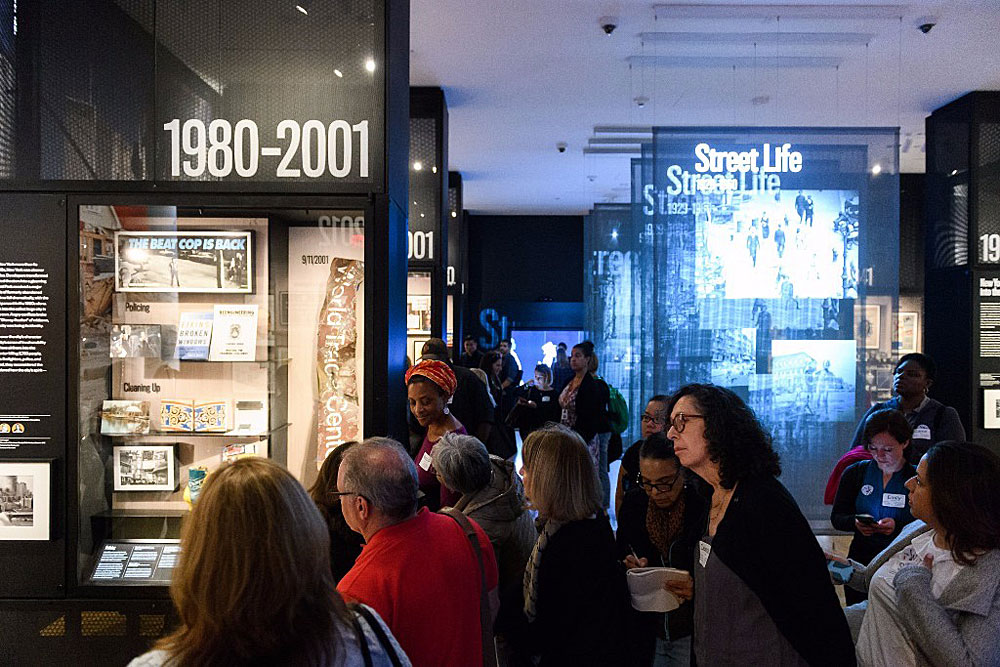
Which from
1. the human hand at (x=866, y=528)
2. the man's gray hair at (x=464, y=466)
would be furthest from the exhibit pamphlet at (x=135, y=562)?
the human hand at (x=866, y=528)

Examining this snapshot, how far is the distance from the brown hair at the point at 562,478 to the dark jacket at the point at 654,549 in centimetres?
33

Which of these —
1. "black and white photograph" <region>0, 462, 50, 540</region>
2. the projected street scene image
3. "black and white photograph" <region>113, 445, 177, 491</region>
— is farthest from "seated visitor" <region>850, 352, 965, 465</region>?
"black and white photograph" <region>0, 462, 50, 540</region>

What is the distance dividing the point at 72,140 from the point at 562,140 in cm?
759

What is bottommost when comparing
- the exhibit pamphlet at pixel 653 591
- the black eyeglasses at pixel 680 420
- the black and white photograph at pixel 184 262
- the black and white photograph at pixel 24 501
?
the exhibit pamphlet at pixel 653 591

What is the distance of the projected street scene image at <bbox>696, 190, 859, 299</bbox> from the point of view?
254 inches

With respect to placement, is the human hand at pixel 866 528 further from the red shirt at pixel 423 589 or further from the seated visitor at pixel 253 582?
the seated visitor at pixel 253 582

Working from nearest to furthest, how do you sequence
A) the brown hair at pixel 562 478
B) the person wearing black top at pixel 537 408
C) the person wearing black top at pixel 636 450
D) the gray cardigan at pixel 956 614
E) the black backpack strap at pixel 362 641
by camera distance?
1. the black backpack strap at pixel 362 641
2. the gray cardigan at pixel 956 614
3. the brown hair at pixel 562 478
4. the person wearing black top at pixel 636 450
5. the person wearing black top at pixel 537 408

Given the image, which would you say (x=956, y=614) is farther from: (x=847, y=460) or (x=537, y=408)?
(x=537, y=408)

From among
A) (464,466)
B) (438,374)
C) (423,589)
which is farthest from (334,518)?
(438,374)

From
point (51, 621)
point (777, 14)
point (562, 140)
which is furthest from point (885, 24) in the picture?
point (51, 621)

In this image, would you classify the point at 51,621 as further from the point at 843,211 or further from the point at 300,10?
the point at 843,211

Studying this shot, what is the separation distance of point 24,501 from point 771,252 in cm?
542

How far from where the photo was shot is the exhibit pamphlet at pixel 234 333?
3311 millimetres

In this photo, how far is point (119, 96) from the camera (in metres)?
3.16
